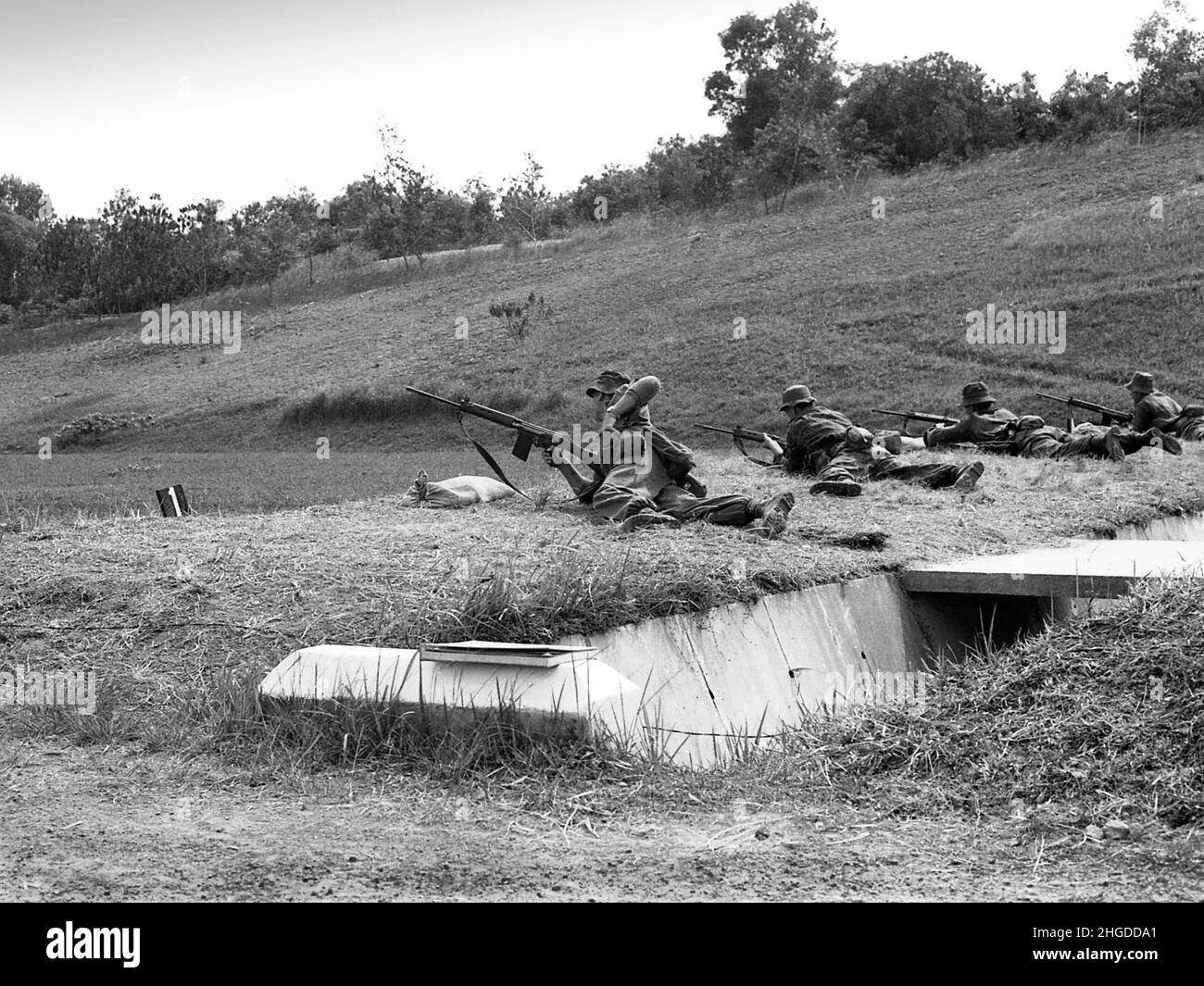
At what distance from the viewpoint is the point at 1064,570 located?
927cm

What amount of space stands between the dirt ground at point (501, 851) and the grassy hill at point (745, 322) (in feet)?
80.6

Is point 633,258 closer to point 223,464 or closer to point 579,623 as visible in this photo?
point 223,464

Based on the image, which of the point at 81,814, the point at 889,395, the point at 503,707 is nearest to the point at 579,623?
the point at 503,707

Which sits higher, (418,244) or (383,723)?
(418,244)

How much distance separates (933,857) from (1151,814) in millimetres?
945

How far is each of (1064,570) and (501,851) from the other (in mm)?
5794

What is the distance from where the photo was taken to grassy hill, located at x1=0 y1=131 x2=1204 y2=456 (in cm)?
3244

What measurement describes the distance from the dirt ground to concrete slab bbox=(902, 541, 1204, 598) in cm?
430

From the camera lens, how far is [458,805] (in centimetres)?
521

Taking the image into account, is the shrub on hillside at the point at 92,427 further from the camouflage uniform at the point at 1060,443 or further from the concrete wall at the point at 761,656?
the concrete wall at the point at 761,656

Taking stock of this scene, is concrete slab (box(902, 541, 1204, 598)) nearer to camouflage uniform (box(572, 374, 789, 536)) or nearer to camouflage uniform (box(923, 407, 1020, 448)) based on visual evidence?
camouflage uniform (box(572, 374, 789, 536))

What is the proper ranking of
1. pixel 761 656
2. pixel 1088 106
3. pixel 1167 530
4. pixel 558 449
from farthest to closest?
pixel 1088 106 → pixel 1167 530 → pixel 558 449 → pixel 761 656

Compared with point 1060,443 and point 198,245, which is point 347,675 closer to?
point 1060,443

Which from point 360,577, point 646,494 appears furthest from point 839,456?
point 360,577
